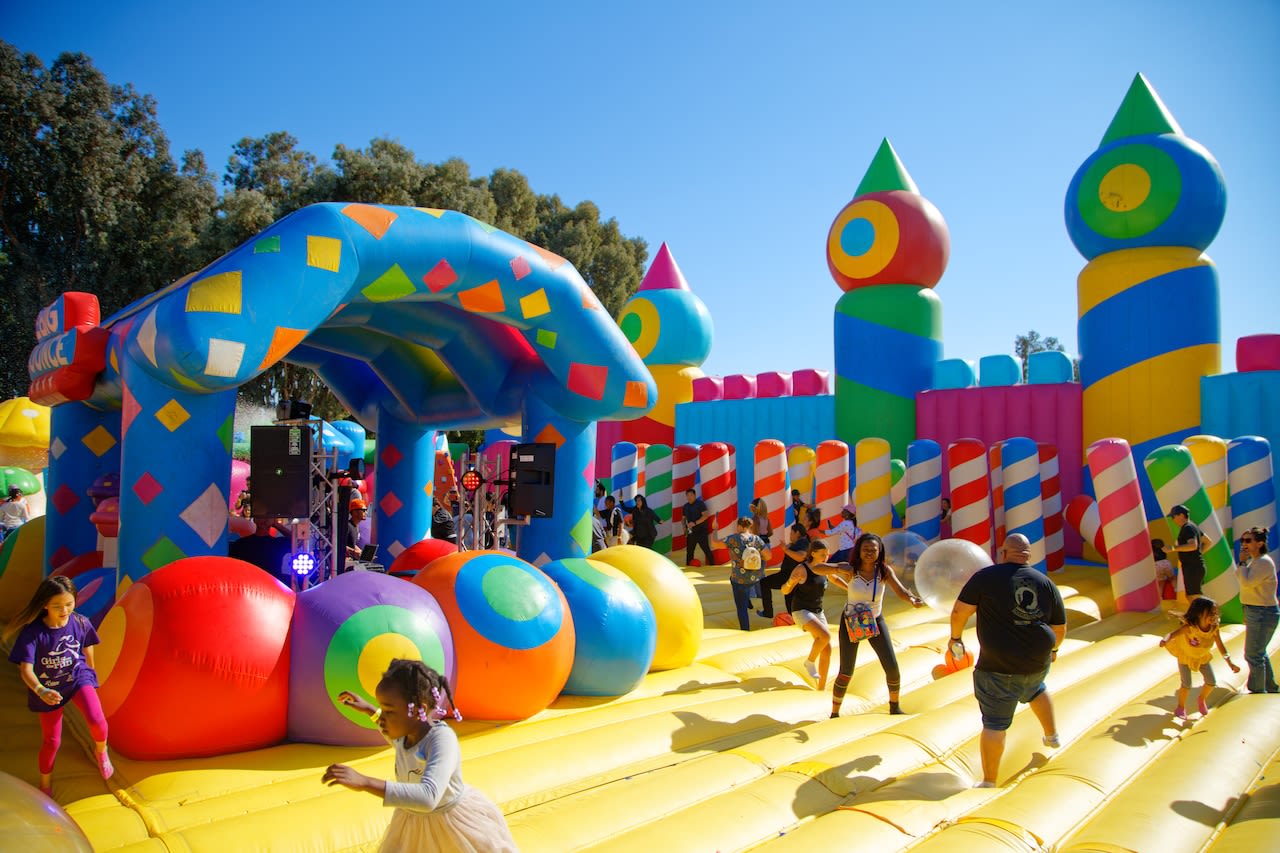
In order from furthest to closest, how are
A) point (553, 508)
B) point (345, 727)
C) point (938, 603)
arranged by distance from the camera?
point (553, 508) < point (938, 603) < point (345, 727)

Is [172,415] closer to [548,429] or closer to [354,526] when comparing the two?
[548,429]

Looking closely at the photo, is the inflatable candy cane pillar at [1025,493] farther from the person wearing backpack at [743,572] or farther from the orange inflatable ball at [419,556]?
the orange inflatable ball at [419,556]

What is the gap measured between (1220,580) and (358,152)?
20082 mm

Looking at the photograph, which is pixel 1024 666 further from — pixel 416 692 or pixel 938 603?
pixel 416 692

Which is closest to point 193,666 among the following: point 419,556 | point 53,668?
point 53,668

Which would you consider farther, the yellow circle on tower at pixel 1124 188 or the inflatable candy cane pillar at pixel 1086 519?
the yellow circle on tower at pixel 1124 188

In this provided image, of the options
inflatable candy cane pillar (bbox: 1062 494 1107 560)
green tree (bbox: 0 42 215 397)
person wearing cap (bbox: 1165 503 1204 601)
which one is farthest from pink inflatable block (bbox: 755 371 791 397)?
green tree (bbox: 0 42 215 397)

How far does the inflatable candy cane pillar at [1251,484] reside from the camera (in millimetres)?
9055

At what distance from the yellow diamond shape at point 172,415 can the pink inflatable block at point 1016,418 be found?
974 cm

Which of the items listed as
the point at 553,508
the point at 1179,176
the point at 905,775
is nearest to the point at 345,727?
the point at 905,775

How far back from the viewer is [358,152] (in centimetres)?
2155

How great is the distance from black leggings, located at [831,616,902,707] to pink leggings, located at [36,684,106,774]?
3860 millimetres

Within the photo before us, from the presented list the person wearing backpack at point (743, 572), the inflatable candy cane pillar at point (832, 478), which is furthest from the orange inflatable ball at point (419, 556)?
the inflatable candy cane pillar at point (832, 478)

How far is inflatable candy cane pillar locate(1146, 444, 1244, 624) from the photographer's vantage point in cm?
822
